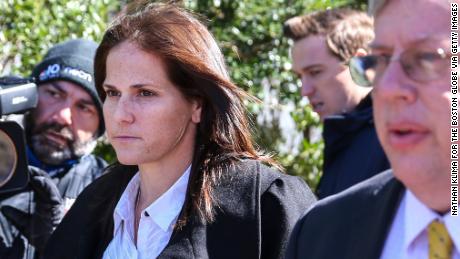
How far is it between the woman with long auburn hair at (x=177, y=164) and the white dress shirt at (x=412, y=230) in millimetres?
778

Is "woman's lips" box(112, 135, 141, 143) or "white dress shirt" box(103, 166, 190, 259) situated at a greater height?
"woman's lips" box(112, 135, 141, 143)

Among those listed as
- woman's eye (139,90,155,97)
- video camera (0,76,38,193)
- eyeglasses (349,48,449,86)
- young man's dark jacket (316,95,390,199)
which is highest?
eyeglasses (349,48,449,86)

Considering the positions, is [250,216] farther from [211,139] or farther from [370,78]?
[370,78]

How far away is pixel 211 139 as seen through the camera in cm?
269

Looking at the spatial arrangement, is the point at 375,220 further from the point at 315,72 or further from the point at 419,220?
the point at 315,72

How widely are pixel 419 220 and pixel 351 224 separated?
0.21 meters

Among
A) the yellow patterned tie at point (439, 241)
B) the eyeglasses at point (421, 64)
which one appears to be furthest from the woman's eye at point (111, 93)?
the yellow patterned tie at point (439, 241)

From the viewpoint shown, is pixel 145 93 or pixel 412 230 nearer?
pixel 412 230

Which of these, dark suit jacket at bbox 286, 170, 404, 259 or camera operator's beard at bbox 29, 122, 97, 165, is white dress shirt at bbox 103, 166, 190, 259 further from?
camera operator's beard at bbox 29, 122, 97, 165

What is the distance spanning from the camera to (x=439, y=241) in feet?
5.17

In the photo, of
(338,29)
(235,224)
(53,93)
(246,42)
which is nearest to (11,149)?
(53,93)

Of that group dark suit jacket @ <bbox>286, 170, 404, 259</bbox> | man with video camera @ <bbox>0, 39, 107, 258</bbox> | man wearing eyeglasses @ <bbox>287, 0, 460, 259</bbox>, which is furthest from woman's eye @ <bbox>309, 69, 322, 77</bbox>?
man wearing eyeglasses @ <bbox>287, 0, 460, 259</bbox>

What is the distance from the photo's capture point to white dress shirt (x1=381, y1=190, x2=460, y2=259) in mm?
1570

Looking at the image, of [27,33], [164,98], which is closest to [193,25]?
[164,98]
